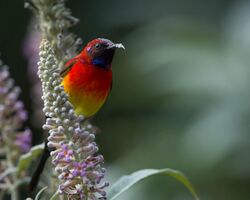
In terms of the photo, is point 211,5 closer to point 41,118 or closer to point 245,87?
point 245,87

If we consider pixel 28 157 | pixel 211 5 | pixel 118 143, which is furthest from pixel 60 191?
pixel 211 5

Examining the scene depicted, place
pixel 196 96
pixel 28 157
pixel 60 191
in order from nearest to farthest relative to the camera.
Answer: pixel 60 191 < pixel 28 157 < pixel 196 96

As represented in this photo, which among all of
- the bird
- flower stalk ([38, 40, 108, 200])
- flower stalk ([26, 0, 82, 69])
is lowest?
the bird

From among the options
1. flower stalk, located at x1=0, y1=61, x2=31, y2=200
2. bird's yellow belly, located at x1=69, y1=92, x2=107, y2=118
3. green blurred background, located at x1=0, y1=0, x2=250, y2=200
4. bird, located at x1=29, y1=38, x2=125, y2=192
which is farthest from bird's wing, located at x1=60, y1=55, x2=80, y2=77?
green blurred background, located at x1=0, y1=0, x2=250, y2=200

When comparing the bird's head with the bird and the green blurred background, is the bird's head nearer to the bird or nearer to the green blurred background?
the bird

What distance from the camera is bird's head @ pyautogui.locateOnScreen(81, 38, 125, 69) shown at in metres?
3.13

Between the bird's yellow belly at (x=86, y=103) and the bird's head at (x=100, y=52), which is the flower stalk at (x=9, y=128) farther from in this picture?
the bird's head at (x=100, y=52)

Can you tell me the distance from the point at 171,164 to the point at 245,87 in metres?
1.17

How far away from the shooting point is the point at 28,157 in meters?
2.27

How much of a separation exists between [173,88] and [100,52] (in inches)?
153

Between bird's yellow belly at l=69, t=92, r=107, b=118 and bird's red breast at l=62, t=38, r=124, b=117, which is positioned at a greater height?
bird's red breast at l=62, t=38, r=124, b=117

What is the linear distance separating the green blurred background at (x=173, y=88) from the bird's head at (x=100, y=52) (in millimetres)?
1567

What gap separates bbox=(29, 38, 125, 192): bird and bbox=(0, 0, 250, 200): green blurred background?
154 cm

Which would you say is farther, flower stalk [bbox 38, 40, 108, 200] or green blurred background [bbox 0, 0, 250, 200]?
→ green blurred background [bbox 0, 0, 250, 200]
